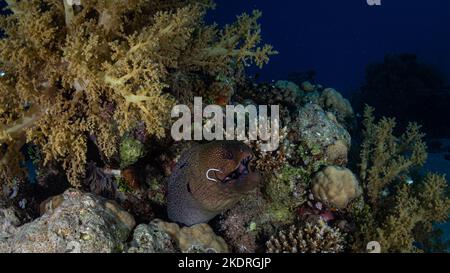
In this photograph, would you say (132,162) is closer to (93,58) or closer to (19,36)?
(93,58)

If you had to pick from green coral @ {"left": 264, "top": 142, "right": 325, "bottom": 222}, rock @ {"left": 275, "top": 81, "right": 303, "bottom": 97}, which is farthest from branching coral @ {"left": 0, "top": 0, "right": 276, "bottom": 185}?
rock @ {"left": 275, "top": 81, "right": 303, "bottom": 97}

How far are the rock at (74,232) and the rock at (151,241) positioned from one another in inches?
5.1

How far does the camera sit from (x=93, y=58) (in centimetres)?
A: 374

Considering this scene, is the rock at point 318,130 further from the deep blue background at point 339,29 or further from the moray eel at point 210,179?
the deep blue background at point 339,29

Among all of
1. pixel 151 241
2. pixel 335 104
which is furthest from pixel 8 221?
pixel 335 104

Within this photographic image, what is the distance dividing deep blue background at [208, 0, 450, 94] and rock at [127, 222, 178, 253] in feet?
279

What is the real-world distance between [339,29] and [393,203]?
392ft

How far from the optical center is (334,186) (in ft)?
16.9

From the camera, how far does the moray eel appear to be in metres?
4.23

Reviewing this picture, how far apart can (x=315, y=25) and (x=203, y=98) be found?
119m

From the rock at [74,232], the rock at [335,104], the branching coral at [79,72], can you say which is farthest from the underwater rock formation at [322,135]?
the rock at [74,232]

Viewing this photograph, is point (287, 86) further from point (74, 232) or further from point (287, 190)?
point (74, 232)

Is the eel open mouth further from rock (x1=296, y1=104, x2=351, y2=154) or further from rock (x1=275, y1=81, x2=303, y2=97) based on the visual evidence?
rock (x1=275, y1=81, x2=303, y2=97)
